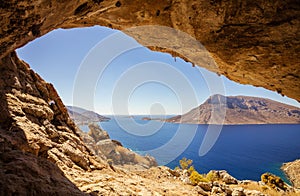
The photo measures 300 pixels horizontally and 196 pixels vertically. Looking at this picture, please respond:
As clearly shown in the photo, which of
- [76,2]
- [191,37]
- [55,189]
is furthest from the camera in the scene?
[191,37]

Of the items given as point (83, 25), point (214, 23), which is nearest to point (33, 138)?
point (83, 25)

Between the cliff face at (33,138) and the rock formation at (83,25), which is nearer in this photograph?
the cliff face at (33,138)

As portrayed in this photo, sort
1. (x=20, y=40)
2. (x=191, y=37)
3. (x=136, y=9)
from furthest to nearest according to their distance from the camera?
(x=191, y=37) < (x=136, y=9) < (x=20, y=40)

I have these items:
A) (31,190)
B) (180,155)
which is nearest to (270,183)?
(31,190)

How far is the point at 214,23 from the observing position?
6.87 m

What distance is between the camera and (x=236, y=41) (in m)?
6.95

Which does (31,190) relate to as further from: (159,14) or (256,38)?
(256,38)

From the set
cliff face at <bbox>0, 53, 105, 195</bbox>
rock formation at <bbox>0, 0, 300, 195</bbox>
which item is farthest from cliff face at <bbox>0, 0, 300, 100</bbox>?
cliff face at <bbox>0, 53, 105, 195</bbox>

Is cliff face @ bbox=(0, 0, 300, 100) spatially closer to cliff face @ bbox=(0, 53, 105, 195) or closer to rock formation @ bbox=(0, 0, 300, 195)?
rock formation @ bbox=(0, 0, 300, 195)

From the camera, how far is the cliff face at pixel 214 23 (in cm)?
450

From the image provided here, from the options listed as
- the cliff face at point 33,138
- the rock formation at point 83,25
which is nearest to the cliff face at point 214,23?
the rock formation at point 83,25

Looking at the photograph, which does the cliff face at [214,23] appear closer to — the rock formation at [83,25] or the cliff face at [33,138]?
the rock formation at [83,25]

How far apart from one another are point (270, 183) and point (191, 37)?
1704cm

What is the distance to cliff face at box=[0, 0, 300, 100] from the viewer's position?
4504 millimetres
